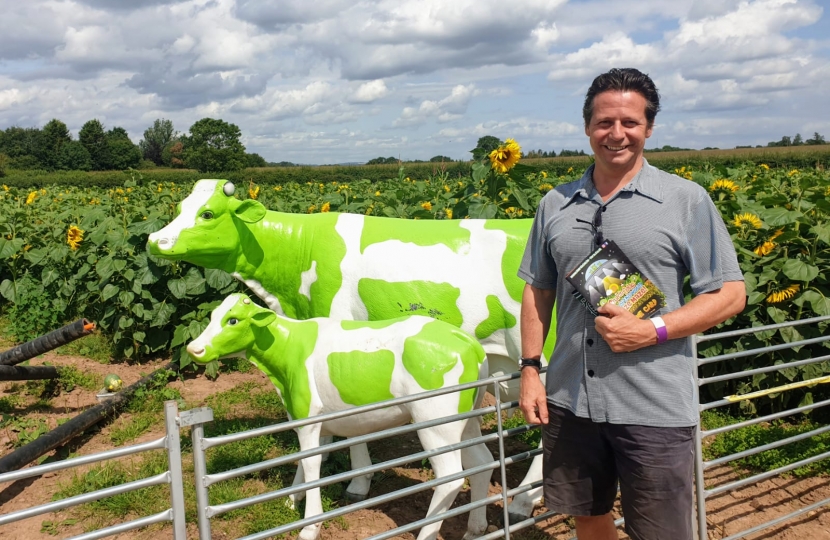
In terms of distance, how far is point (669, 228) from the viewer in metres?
2.47

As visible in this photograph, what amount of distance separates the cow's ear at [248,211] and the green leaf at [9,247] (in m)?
6.86

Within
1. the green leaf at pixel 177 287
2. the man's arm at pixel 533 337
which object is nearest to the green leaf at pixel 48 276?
the green leaf at pixel 177 287

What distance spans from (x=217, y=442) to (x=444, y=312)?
80.6 inches

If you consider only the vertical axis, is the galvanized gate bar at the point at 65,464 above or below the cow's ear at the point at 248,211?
below

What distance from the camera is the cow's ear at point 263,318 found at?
3900 mm

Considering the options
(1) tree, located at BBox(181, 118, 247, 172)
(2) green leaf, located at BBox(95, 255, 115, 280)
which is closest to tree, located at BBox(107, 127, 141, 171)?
(1) tree, located at BBox(181, 118, 247, 172)

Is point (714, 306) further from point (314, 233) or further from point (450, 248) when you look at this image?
point (314, 233)

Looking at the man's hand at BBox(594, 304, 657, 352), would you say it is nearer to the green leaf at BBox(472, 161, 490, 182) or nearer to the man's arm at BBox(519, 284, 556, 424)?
the man's arm at BBox(519, 284, 556, 424)

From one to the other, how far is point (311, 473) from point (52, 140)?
312 feet

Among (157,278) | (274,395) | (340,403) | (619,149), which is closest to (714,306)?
(619,149)

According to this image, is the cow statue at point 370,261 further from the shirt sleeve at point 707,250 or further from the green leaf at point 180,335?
the green leaf at point 180,335

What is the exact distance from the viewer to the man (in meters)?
2.48

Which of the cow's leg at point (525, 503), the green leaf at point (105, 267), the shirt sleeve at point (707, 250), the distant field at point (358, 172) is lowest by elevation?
the cow's leg at point (525, 503)

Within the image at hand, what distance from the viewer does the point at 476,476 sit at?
3.94 meters
